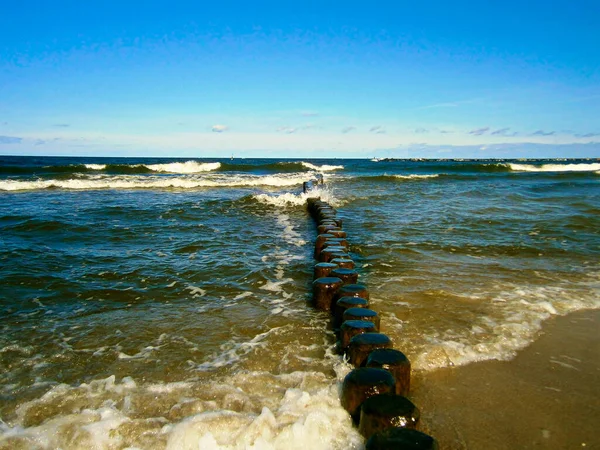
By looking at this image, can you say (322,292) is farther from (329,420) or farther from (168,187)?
(168,187)

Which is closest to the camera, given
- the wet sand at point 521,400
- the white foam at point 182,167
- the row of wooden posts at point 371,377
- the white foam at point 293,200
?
the row of wooden posts at point 371,377

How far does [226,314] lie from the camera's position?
4523 millimetres

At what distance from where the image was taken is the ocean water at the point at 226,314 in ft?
8.86

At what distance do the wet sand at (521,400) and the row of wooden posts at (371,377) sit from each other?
0.34 meters

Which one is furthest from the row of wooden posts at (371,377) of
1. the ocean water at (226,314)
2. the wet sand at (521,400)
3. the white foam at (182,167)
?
the white foam at (182,167)

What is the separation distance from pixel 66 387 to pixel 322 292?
8.43 ft

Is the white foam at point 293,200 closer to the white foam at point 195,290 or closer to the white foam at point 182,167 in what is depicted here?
the white foam at point 195,290

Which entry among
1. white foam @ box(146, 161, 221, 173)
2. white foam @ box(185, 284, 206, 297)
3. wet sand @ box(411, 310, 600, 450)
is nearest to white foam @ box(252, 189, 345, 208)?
white foam @ box(185, 284, 206, 297)

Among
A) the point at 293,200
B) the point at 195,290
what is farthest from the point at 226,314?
the point at 293,200

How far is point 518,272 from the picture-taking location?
6.18 metres

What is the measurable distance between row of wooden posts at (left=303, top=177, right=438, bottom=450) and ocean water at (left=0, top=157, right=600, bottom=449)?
6.7 inches

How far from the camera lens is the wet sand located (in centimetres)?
249

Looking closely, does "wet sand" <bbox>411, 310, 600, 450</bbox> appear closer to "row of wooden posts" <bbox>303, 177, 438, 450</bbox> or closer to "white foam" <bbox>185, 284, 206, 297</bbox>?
"row of wooden posts" <bbox>303, 177, 438, 450</bbox>

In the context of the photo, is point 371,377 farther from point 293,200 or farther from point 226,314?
point 293,200
